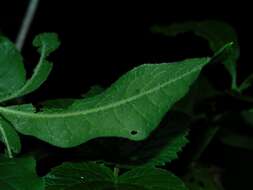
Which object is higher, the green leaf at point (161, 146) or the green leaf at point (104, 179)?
the green leaf at point (104, 179)

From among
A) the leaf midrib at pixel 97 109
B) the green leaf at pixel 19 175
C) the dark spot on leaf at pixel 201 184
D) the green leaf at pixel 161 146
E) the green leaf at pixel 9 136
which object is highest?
the leaf midrib at pixel 97 109

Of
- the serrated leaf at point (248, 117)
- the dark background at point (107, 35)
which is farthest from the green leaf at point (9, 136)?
the dark background at point (107, 35)

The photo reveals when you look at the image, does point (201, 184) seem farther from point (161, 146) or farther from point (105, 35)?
point (105, 35)

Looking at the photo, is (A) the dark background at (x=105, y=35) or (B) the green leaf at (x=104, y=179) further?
(A) the dark background at (x=105, y=35)

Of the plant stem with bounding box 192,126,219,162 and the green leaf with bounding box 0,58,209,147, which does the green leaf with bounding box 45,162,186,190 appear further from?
the plant stem with bounding box 192,126,219,162

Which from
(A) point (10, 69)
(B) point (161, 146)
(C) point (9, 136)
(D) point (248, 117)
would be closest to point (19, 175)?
(C) point (9, 136)

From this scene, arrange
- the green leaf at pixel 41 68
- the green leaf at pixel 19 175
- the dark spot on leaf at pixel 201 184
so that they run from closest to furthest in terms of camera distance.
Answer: the green leaf at pixel 19 175
the green leaf at pixel 41 68
the dark spot on leaf at pixel 201 184

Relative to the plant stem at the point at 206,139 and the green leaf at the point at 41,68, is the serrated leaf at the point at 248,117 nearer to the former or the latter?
the plant stem at the point at 206,139

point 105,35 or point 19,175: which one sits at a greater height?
point 19,175
